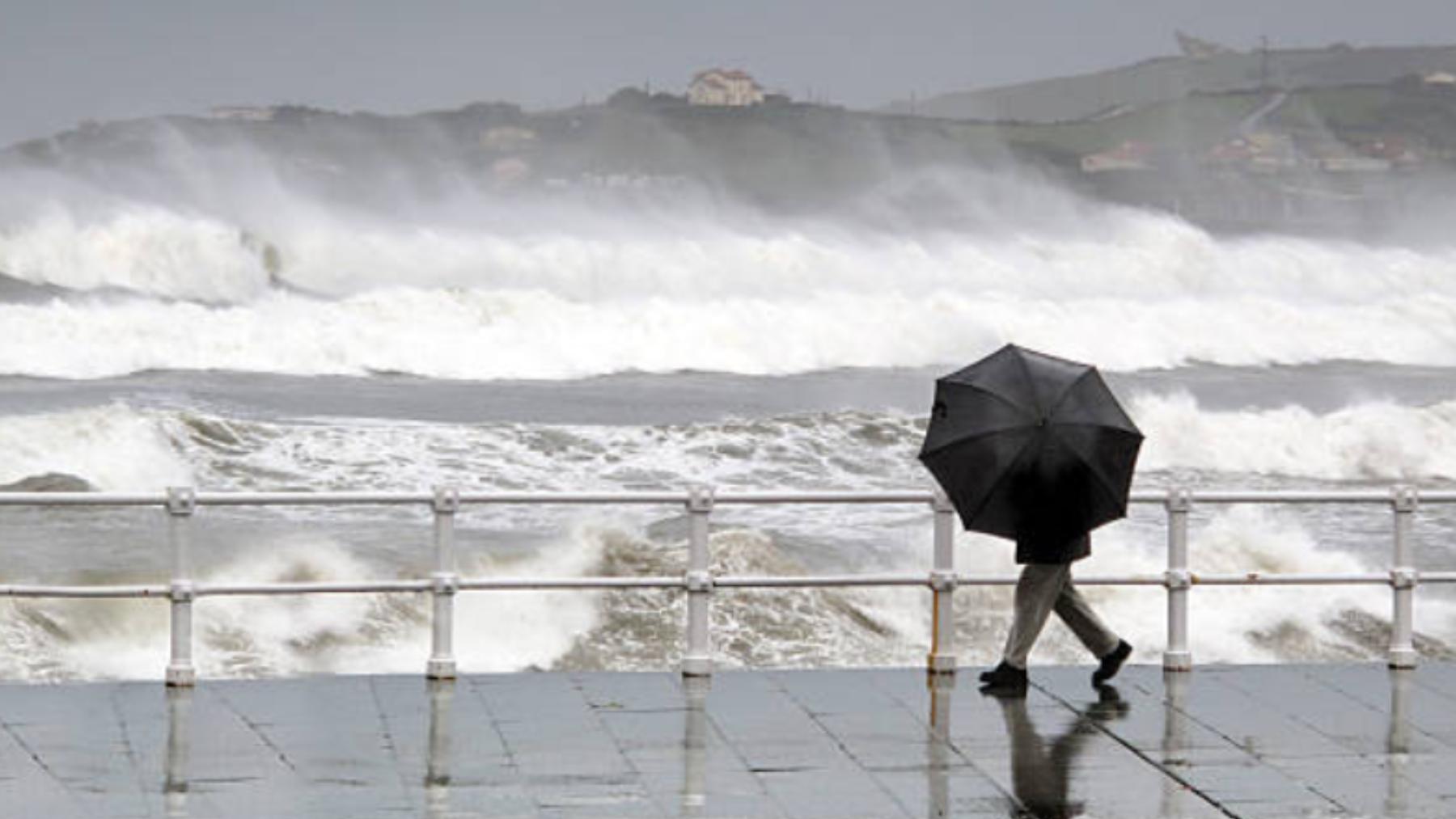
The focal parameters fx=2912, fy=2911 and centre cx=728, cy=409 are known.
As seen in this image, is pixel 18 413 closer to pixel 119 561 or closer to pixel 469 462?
pixel 469 462

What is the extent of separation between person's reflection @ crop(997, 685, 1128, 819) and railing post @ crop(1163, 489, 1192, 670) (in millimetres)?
563

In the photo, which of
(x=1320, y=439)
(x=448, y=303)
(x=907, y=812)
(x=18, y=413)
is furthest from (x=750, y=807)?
A: (x=448, y=303)

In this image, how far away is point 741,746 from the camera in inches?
476

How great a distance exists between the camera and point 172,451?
36.9 meters

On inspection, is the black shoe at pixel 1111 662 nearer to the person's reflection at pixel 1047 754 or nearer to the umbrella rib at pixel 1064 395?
the person's reflection at pixel 1047 754

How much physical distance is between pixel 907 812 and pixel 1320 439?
115 ft

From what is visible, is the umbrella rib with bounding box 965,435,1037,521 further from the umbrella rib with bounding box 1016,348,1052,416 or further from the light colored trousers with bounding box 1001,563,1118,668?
the light colored trousers with bounding box 1001,563,1118,668

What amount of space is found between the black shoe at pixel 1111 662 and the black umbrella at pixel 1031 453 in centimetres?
79

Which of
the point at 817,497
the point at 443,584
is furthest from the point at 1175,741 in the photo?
the point at 443,584

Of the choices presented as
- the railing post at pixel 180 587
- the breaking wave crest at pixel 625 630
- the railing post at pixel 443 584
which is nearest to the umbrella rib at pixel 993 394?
the railing post at pixel 443 584

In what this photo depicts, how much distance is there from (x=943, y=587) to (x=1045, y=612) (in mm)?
515

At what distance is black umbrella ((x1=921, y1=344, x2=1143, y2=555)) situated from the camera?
1294 centimetres

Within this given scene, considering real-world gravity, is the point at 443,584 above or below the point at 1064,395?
below

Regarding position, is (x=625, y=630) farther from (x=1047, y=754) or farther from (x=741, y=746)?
(x=1047, y=754)
